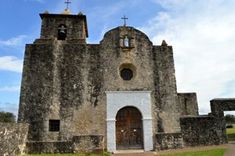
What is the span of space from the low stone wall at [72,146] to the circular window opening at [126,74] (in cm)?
469

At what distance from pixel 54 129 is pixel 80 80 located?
3546 mm

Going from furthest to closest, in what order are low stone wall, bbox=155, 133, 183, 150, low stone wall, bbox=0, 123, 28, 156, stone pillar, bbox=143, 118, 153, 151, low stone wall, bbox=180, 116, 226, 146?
low stone wall, bbox=180, 116, 226, 146, stone pillar, bbox=143, 118, 153, 151, low stone wall, bbox=155, 133, 183, 150, low stone wall, bbox=0, 123, 28, 156

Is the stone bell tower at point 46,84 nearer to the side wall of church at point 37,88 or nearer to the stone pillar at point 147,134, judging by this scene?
the side wall of church at point 37,88

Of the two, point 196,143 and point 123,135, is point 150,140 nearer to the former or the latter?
point 123,135

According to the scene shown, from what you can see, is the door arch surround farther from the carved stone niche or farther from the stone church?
the carved stone niche

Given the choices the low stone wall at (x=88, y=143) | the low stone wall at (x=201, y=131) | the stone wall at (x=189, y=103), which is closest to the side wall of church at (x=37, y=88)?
the low stone wall at (x=88, y=143)

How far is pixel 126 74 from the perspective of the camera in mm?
17562

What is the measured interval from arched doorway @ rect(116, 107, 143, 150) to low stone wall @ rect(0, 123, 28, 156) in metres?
5.71

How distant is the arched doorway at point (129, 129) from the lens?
16125mm

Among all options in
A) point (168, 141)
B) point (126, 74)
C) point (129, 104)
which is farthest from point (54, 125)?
point (168, 141)

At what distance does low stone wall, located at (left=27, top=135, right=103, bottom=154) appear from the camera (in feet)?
46.7

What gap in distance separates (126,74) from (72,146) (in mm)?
6142

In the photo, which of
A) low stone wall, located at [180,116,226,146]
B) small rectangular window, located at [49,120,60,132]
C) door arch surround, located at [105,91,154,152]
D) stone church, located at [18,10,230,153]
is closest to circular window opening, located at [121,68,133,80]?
stone church, located at [18,10,230,153]

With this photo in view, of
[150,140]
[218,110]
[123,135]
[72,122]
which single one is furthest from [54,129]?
[218,110]
